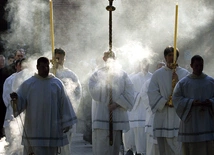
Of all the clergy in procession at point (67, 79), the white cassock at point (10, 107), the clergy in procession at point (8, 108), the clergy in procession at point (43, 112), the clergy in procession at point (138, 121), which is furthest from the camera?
the clergy in procession at point (8, 108)

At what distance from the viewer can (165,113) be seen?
31.2ft

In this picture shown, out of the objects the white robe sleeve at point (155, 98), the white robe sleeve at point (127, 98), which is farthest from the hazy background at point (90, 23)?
the white robe sleeve at point (155, 98)

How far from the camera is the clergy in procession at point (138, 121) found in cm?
1187

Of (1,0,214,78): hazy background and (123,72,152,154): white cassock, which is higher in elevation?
(1,0,214,78): hazy background

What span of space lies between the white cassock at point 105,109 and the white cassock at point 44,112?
1.24 metres

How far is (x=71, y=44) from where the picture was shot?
16.9m

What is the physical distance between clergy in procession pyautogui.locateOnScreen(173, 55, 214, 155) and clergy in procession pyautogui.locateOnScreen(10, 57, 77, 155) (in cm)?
153

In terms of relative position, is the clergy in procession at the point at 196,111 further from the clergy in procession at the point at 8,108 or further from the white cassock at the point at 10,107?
the clergy in procession at the point at 8,108

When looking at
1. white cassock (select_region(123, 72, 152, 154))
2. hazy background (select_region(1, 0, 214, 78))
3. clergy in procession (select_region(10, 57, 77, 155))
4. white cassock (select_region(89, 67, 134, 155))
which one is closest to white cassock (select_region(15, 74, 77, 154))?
clergy in procession (select_region(10, 57, 77, 155))

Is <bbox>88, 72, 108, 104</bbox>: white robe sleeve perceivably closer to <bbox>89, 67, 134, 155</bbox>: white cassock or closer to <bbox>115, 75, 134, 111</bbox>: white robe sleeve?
<bbox>89, 67, 134, 155</bbox>: white cassock

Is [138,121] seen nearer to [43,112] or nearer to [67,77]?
[67,77]

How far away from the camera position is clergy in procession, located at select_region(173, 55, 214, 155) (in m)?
8.48

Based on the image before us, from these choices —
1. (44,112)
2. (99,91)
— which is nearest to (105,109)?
(99,91)

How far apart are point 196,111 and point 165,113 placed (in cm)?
104
